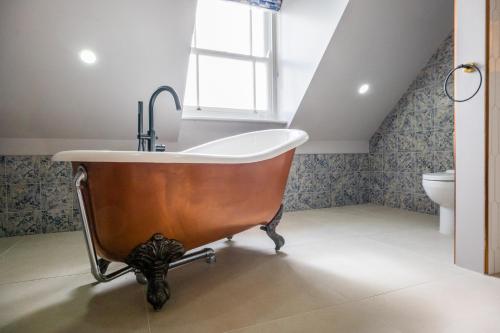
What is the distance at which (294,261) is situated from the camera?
162 centimetres

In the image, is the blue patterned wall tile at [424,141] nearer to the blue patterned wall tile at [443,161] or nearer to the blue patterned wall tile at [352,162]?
the blue patterned wall tile at [443,161]

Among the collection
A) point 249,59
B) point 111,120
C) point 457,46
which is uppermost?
point 249,59

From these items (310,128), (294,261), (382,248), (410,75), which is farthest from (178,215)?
(410,75)

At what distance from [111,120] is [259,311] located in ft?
6.29

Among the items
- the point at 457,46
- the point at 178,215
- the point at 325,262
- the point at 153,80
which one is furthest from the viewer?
the point at 153,80

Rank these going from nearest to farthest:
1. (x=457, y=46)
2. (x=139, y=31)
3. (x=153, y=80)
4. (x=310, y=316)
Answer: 1. (x=310, y=316)
2. (x=457, y=46)
3. (x=139, y=31)
4. (x=153, y=80)

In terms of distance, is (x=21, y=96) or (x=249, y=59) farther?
(x=249, y=59)

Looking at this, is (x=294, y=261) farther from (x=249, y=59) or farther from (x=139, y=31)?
(x=249, y=59)

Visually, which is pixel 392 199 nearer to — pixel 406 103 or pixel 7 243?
pixel 406 103

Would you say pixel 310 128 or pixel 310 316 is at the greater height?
pixel 310 128

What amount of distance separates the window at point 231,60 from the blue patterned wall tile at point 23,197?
54.1 inches

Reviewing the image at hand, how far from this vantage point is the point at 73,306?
1170 millimetres

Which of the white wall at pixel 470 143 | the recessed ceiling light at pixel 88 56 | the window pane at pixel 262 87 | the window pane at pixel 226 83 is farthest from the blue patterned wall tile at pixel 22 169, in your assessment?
the white wall at pixel 470 143

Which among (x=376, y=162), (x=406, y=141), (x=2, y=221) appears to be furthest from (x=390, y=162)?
(x=2, y=221)
